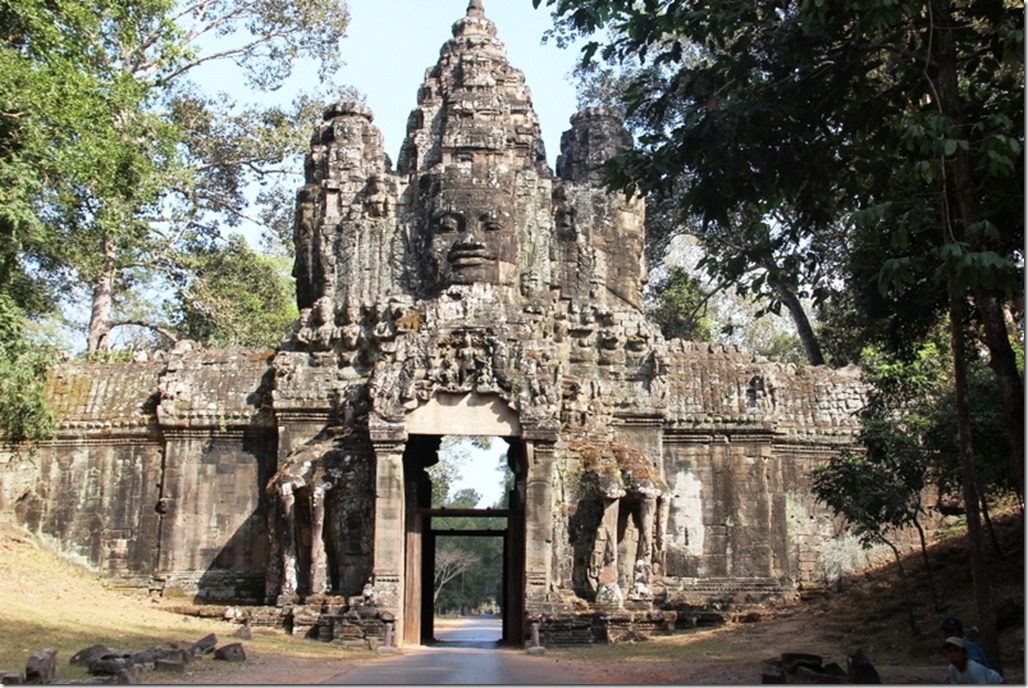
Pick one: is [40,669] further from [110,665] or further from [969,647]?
[969,647]

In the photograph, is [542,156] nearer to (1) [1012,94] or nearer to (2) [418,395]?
(2) [418,395]

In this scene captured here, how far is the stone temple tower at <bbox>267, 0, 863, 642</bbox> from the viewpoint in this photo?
18719mm

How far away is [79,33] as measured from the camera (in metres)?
19.7

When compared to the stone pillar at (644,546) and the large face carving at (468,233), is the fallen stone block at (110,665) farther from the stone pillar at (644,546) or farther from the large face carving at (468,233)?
the large face carving at (468,233)

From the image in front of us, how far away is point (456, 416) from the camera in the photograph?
1872cm

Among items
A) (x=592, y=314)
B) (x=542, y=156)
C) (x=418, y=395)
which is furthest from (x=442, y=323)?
(x=542, y=156)

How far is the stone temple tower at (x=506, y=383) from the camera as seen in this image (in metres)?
18.7

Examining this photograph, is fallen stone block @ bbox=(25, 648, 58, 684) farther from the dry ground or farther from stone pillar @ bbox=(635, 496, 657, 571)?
stone pillar @ bbox=(635, 496, 657, 571)

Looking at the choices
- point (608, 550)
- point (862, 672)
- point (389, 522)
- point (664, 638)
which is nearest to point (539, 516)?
point (608, 550)

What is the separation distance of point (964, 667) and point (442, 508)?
34.6 feet

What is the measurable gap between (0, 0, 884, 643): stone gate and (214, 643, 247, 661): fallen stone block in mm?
3967

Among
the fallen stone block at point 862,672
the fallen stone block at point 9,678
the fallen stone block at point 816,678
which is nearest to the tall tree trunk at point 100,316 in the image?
the fallen stone block at point 9,678

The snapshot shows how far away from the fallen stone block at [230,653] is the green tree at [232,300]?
17.2 metres

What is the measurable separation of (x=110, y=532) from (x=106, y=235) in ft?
23.8
